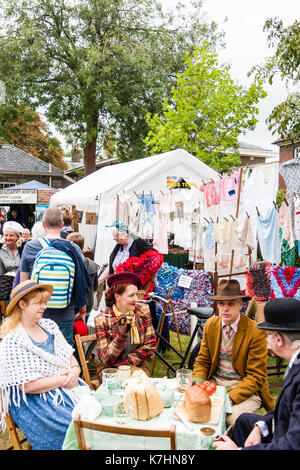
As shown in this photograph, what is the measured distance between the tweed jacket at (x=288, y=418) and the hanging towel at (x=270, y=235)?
276cm

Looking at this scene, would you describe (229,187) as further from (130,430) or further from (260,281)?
(130,430)

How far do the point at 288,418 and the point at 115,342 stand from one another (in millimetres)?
1512

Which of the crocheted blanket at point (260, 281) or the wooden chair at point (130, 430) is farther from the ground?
the crocheted blanket at point (260, 281)

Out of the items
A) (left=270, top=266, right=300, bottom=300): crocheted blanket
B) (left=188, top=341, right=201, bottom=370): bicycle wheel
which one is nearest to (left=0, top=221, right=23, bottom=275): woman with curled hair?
(left=188, top=341, right=201, bottom=370): bicycle wheel

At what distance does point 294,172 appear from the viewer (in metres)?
4.38

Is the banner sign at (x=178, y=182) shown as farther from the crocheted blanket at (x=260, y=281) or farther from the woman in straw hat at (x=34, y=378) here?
the woman in straw hat at (x=34, y=378)

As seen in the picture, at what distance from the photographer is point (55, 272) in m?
3.82

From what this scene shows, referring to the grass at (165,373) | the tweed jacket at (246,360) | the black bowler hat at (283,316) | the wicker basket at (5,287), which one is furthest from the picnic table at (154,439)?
the wicker basket at (5,287)

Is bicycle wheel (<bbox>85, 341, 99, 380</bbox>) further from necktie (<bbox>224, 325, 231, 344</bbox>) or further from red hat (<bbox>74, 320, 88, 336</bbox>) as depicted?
necktie (<bbox>224, 325, 231, 344</bbox>)

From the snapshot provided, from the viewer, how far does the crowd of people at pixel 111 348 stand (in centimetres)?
227

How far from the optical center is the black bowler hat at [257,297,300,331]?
7.31 ft

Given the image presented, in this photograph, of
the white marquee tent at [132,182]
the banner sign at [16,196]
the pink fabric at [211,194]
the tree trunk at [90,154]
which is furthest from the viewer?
the tree trunk at [90,154]

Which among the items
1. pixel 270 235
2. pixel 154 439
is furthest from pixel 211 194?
pixel 154 439

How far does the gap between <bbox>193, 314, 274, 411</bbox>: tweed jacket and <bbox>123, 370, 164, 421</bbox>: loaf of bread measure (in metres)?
→ 1.07
